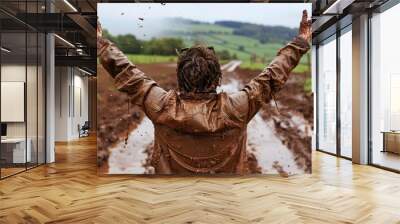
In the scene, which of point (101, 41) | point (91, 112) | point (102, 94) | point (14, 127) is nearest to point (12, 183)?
point (14, 127)

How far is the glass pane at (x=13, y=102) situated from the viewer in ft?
19.7

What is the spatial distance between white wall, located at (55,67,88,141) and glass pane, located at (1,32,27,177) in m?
8.14

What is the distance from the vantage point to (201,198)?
4.66 metres

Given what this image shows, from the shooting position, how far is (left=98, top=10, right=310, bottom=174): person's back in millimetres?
4461

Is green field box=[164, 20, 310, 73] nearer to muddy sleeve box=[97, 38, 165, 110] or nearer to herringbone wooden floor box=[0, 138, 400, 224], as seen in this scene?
muddy sleeve box=[97, 38, 165, 110]

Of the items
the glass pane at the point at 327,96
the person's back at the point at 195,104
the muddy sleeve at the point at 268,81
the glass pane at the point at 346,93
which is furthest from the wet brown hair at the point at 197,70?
the glass pane at the point at 327,96

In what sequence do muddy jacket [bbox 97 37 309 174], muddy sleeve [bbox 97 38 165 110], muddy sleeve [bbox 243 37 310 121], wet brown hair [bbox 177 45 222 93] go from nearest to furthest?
wet brown hair [bbox 177 45 222 93], muddy sleeve [bbox 97 38 165 110], muddy jacket [bbox 97 37 309 174], muddy sleeve [bbox 243 37 310 121]

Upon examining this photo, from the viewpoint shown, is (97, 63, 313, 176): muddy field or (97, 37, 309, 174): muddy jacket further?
(97, 63, 313, 176): muddy field

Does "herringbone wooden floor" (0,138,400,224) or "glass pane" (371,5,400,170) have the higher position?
"glass pane" (371,5,400,170)

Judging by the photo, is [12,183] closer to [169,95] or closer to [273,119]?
[169,95]

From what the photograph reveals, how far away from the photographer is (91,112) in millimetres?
19609

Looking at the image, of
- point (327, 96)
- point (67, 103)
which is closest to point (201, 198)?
point (327, 96)

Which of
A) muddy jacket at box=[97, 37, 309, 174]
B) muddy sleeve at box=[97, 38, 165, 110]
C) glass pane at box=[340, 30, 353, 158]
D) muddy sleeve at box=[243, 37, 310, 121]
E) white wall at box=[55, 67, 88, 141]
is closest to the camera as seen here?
muddy sleeve at box=[97, 38, 165, 110]

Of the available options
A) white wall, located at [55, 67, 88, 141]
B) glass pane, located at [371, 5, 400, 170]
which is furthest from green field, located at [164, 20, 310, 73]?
white wall, located at [55, 67, 88, 141]
